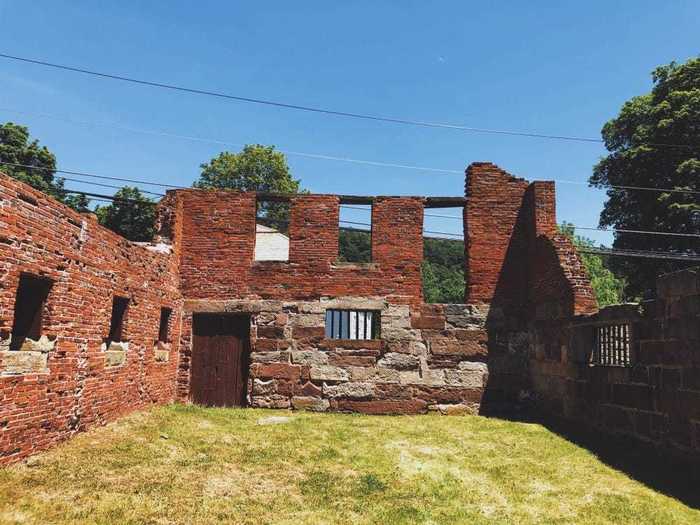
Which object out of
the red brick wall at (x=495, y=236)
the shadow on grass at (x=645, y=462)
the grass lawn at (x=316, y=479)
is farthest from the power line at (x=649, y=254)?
the grass lawn at (x=316, y=479)

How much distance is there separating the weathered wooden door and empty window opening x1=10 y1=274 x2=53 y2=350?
192 inches

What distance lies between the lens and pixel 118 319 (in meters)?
9.21

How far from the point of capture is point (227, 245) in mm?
11844

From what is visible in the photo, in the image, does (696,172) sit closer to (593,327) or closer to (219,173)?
(593,327)

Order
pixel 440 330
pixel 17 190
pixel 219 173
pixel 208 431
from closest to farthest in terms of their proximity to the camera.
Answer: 1. pixel 17 190
2. pixel 208 431
3. pixel 440 330
4. pixel 219 173

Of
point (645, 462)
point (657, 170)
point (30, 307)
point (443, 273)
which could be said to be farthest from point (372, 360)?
point (443, 273)

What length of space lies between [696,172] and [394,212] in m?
14.4

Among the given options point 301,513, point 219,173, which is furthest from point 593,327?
point 219,173

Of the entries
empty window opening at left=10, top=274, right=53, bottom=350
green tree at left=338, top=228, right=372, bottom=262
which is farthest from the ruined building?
green tree at left=338, top=228, right=372, bottom=262

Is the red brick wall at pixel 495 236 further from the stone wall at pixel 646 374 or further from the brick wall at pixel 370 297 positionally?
the stone wall at pixel 646 374

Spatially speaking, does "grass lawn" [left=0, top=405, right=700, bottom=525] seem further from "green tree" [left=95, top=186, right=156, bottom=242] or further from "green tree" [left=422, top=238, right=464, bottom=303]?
"green tree" [left=422, top=238, right=464, bottom=303]

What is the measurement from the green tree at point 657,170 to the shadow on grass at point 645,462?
46.7ft

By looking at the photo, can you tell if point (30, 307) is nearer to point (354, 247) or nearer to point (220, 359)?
point (220, 359)

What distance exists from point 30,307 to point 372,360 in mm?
6790
